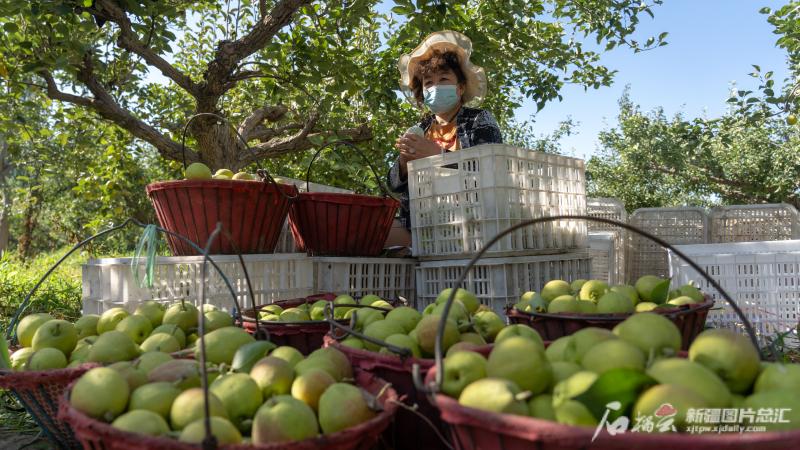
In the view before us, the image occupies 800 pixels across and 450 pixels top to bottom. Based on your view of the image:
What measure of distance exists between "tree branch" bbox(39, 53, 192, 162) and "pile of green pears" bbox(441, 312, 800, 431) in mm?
4359

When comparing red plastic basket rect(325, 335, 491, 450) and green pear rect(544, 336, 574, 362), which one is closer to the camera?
green pear rect(544, 336, 574, 362)

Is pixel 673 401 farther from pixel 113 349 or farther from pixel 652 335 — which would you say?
pixel 113 349

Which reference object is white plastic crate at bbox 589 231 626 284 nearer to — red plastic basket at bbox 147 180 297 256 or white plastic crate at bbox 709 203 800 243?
white plastic crate at bbox 709 203 800 243

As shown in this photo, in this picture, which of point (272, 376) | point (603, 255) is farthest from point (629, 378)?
point (603, 255)

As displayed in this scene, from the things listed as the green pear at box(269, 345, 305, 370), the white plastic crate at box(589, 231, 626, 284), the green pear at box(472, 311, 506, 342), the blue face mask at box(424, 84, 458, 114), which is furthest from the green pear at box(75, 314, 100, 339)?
the white plastic crate at box(589, 231, 626, 284)

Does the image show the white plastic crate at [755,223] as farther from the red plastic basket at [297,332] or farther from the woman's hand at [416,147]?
the red plastic basket at [297,332]

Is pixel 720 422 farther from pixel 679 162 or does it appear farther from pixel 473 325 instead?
pixel 679 162

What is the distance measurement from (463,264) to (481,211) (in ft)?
0.97

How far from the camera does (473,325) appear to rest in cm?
166

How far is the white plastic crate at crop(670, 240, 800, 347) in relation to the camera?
2.93m

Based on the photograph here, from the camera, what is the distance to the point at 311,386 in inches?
49.3

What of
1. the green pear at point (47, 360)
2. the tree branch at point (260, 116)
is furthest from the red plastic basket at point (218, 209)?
the tree branch at point (260, 116)

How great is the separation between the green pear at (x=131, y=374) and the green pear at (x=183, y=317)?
44cm

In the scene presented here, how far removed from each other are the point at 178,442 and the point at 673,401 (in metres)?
0.90
